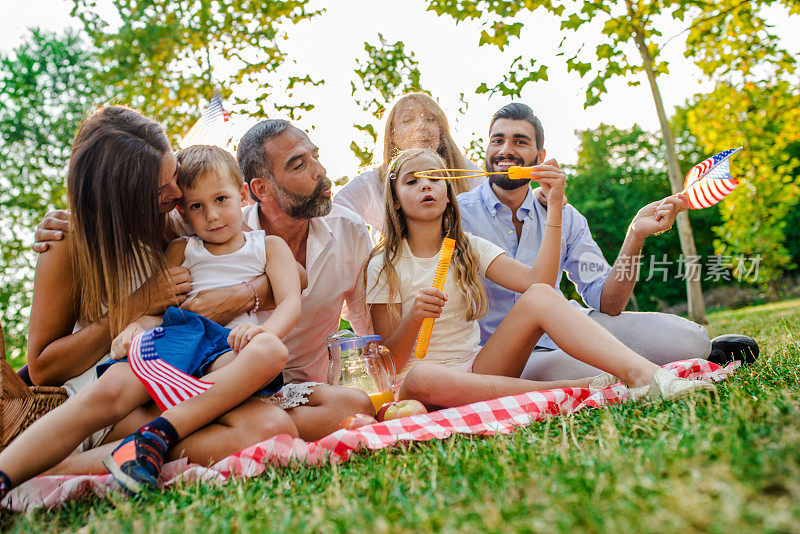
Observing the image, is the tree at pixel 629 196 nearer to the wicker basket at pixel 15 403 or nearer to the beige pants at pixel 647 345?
the beige pants at pixel 647 345

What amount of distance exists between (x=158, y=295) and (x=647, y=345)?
235 cm

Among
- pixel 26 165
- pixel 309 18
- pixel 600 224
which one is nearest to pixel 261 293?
pixel 309 18

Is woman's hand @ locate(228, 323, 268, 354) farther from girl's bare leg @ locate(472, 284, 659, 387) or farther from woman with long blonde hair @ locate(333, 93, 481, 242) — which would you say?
woman with long blonde hair @ locate(333, 93, 481, 242)

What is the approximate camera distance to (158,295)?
2.57 meters

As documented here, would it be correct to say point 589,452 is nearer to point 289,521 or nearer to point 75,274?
point 289,521

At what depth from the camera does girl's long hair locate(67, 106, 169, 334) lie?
251cm

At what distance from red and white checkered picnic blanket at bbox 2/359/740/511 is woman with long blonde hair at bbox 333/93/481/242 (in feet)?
6.78

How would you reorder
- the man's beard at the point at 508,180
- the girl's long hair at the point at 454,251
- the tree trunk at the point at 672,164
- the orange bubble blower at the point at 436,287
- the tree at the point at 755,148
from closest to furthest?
the orange bubble blower at the point at 436,287 → the girl's long hair at the point at 454,251 → the man's beard at the point at 508,180 → the tree trunk at the point at 672,164 → the tree at the point at 755,148

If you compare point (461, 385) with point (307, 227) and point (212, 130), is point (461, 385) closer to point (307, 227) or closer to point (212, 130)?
point (307, 227)

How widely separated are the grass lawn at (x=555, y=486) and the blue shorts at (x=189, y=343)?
54cm

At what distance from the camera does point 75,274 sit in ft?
8.35

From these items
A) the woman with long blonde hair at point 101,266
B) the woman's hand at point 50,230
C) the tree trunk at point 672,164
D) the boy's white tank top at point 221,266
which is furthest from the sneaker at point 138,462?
the tree trunk at point 672,164

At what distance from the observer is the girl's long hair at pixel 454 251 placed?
3.09 m

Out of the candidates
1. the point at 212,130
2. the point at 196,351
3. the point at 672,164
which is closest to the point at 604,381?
the point at 196,351
